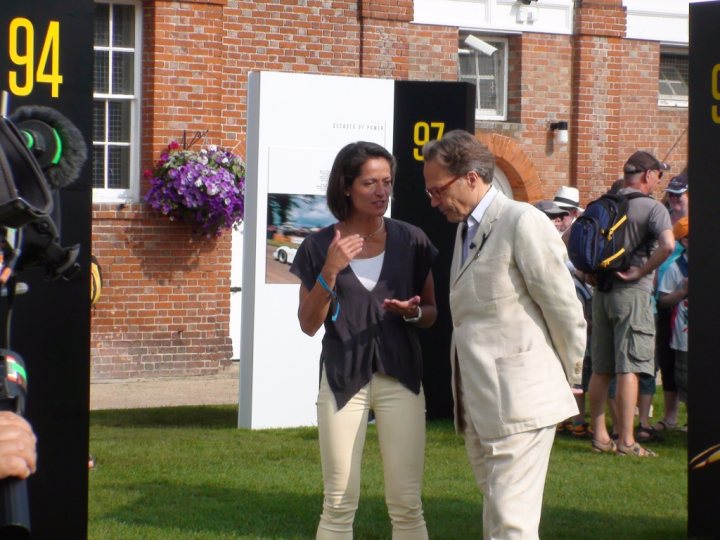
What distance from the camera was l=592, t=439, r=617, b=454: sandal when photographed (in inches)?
366

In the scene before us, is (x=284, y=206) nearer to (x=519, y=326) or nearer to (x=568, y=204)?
(x=568, y=204)

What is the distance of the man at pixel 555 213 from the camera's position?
35.1ft

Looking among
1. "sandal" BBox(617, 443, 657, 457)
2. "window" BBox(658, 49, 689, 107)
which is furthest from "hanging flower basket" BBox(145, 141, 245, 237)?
"window" BBox(658, 49, 689, 107)

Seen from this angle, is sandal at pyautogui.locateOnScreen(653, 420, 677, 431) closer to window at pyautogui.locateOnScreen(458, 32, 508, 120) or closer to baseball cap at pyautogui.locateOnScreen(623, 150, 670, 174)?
baseball cap at pyautogui.locateOnScreen(623, 150, 670, 174)

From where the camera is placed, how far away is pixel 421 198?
10656mm

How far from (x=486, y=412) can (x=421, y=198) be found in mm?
5768

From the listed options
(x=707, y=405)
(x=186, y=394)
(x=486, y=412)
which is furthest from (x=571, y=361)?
(x=186, y=394)

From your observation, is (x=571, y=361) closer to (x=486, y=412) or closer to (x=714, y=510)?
(x=486, y=412)

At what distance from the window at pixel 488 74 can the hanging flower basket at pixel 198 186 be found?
14.0 feet

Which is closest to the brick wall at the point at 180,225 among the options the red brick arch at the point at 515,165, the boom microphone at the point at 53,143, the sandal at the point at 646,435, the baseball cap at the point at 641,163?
the red brick arch at the point at 515,165

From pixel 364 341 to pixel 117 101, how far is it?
969 centimetres

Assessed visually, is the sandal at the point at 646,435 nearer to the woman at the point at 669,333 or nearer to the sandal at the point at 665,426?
the woman at the point at 669,333

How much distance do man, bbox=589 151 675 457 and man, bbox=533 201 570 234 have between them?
140 centimetres

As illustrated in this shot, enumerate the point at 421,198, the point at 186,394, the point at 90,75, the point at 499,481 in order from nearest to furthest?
1. the point at 499,481
2. the point at 90,75
3. the point at 421,198
4. the point at 186,394
